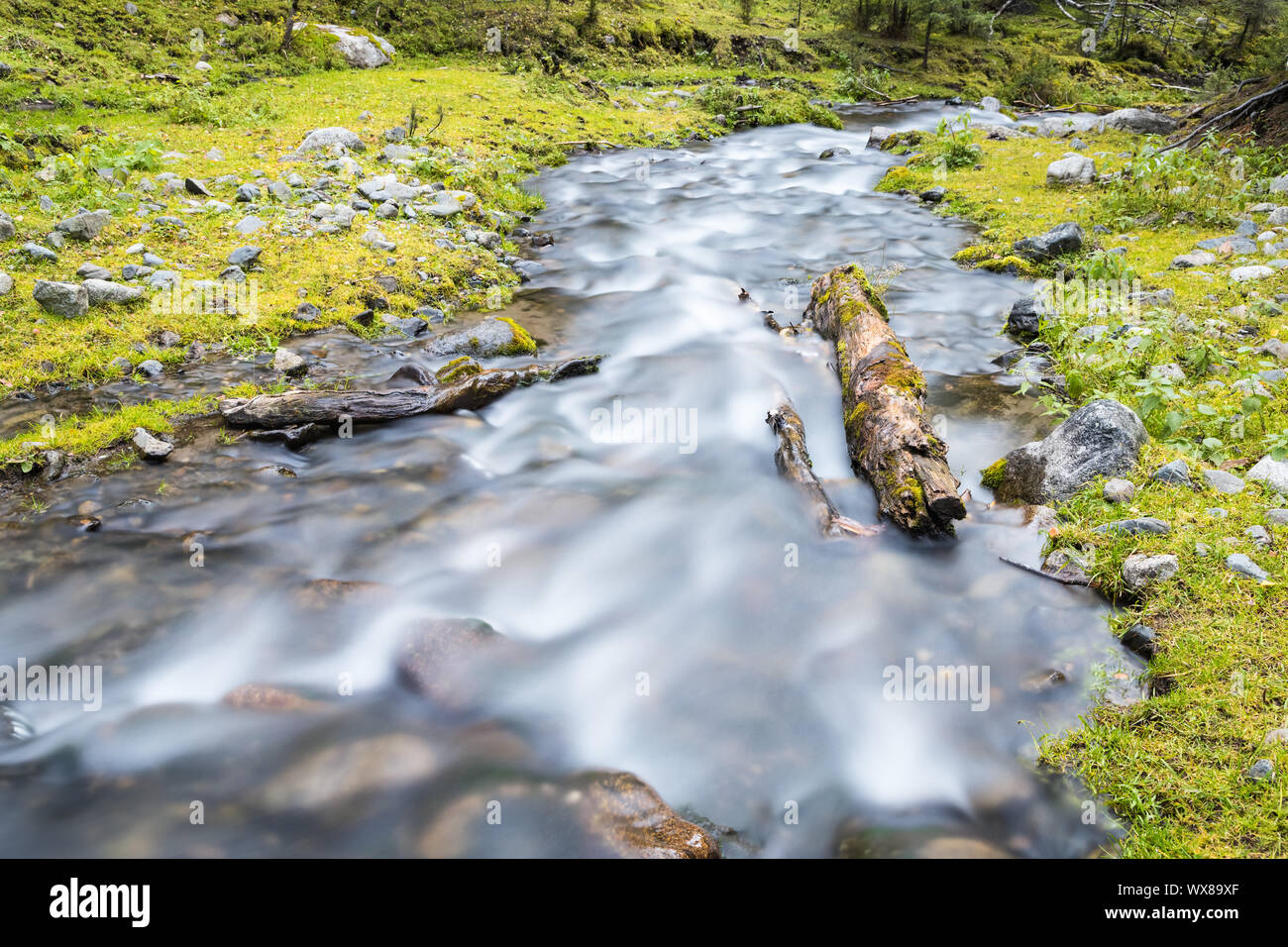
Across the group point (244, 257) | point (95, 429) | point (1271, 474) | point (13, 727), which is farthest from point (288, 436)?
point (1271, 474)

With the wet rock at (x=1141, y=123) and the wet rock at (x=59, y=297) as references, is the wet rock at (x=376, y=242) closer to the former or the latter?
the wet rock at (x=59, y=297)

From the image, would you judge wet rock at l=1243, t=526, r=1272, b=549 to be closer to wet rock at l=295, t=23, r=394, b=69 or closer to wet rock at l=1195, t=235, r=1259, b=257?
wet rock at l=1195, t=235, r=1259, b=257

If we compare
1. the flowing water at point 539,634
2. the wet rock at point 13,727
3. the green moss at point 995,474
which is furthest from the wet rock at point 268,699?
the green moss at point 995,474

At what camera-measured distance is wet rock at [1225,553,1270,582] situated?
4382 mm

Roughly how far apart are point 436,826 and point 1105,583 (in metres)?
4.66

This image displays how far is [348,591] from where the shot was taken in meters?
5.04

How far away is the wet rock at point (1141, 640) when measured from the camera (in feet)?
14.0

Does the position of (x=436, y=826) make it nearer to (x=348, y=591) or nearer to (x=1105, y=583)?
(x=348, y=591)

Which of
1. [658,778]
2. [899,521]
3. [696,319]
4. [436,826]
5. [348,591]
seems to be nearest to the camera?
[436,826]

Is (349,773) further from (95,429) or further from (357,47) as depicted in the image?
(357,47)

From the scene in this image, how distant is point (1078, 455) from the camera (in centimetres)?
559

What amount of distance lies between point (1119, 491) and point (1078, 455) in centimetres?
45

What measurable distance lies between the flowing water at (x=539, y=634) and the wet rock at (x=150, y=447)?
0.37 ft

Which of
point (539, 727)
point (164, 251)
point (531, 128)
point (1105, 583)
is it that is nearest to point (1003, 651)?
point (1105, 583)
